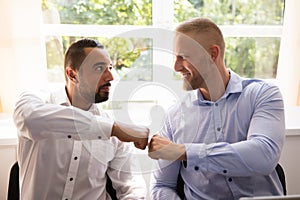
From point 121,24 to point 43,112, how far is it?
0.96m

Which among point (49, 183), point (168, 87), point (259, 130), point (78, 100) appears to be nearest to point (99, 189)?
point (49, 183)

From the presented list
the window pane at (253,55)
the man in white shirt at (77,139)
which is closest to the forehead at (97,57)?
the man in white shirt at (77,139)

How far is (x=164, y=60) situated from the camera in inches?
42.2

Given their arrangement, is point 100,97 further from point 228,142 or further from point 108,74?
point 228,142

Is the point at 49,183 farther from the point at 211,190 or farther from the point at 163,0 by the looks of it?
the point at 163,0

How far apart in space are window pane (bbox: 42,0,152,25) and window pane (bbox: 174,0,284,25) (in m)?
0.21

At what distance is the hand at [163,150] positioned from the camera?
110 centimetres

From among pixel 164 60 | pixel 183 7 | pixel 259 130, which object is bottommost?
pixel 259 130

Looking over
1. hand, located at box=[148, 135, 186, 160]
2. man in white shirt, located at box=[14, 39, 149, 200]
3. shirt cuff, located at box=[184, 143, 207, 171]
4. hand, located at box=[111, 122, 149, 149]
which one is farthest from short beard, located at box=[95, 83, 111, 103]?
shirt cuff, located at box=[184, 143, 207, 171]

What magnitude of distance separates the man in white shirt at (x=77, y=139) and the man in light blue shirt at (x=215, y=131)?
16 centimetres

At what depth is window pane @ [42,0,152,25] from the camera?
1860mm

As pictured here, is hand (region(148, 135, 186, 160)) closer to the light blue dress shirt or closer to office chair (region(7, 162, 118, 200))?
the light blue dress shirt

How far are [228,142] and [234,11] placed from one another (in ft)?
3.49

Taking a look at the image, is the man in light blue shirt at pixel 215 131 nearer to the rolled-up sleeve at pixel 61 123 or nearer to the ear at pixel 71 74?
the rolled-up sleeve at pixel 61 123
